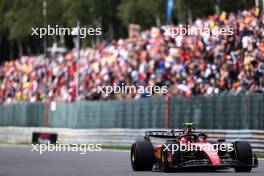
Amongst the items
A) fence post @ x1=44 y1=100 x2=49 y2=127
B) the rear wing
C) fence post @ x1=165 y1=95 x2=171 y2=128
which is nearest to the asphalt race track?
the rear wing

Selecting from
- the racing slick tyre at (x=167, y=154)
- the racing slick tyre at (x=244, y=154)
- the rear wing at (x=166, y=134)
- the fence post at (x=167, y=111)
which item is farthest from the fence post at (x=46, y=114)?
the racing slick tyre at (x=244, y=154)

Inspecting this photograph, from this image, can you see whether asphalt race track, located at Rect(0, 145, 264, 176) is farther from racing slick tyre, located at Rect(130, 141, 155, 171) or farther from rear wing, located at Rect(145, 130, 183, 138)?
rear wing, located at Rect(145, 130, 183, 138)

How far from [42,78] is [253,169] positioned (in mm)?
27109

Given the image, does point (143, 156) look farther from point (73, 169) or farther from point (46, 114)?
point (46, 114)

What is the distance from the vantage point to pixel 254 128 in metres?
25.8

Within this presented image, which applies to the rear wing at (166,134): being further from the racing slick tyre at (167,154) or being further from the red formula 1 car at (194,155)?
the racing slick tyre at (167,154)

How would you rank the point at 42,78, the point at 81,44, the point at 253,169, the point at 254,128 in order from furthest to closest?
the point at 81,44, the point at 42,78, the point at 254,128, the point at 253,169

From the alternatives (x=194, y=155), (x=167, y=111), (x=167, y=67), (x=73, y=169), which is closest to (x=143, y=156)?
(x=194, y=155)

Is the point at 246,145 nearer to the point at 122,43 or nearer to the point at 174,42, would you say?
the point at 174,42

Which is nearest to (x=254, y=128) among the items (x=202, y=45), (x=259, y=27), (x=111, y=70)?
(x=259, y=27)

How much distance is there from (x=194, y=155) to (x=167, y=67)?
15919 mm

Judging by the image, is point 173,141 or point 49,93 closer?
point 173,141

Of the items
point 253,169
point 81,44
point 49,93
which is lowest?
point 253,169

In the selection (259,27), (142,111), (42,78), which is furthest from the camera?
(42,78)
